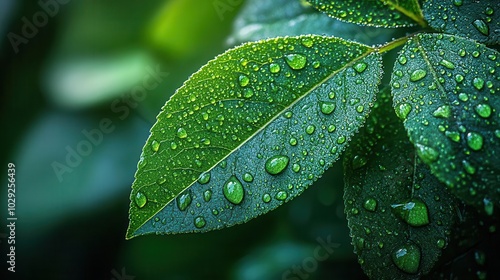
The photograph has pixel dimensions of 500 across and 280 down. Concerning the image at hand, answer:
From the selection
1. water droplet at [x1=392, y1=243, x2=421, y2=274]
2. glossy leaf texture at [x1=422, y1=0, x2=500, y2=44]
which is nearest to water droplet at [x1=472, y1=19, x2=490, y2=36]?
glossy leaf texture at [x1=422, y1=0, x2=500, y2=44]

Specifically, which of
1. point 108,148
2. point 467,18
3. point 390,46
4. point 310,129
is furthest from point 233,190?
point 108,148

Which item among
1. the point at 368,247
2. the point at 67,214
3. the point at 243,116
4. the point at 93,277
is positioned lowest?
the point at 93,277

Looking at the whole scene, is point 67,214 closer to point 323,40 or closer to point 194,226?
point 194,226

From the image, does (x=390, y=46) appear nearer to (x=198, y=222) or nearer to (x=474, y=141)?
(x=474, y=141)

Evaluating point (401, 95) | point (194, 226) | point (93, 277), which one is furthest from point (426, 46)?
point (93, 277)

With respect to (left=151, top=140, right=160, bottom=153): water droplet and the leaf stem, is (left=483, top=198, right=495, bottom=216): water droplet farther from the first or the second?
(left=151, top=140, right=160, bottom=153): water droplet

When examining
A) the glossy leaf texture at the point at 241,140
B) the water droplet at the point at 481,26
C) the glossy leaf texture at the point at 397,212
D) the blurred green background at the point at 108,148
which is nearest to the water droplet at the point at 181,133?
the glossy leaf texture at the point at 241,140
